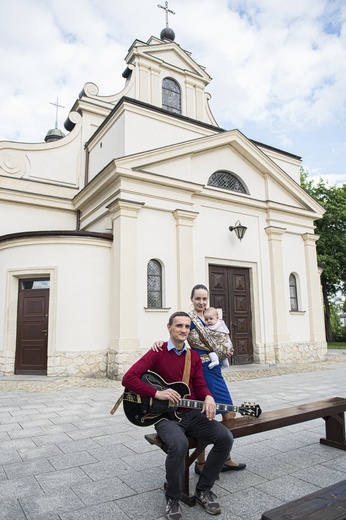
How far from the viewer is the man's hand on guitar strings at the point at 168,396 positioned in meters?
3.02

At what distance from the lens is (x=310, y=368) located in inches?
465

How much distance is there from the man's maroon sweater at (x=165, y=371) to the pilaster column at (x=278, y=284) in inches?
395

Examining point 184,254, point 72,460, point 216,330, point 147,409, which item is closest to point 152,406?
point 147,409

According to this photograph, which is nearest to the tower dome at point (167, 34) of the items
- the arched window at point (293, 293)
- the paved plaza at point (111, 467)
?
the arched window at point (293, 293)

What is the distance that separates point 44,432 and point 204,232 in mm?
7942

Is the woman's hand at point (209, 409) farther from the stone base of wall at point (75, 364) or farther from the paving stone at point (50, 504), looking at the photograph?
the stone base of wall at point (75, 364)

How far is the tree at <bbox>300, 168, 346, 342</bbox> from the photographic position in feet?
80.2

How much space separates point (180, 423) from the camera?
3227mm

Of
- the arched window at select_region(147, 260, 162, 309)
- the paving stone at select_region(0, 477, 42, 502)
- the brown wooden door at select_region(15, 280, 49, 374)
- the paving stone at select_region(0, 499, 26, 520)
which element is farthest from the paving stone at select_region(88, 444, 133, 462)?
the brown wooden door at select_region(15, 280, 49, 374)

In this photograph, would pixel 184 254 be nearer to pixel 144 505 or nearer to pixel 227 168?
pixel 227 168

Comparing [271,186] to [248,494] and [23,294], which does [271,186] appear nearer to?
[23,294]

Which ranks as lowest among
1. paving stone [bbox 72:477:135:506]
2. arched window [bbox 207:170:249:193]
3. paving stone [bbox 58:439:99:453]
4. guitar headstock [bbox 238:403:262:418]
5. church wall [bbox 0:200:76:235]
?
paving stone [bbox 58:439:99:453]

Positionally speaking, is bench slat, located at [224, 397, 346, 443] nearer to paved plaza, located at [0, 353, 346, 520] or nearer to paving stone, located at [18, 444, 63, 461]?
paved plaza, located at [0, 353, 346, 520]

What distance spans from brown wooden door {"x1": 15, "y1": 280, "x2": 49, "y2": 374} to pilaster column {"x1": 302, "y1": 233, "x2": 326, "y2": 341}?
9136 mm
